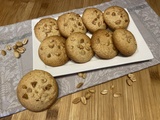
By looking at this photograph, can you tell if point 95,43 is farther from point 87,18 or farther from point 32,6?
point 32,6

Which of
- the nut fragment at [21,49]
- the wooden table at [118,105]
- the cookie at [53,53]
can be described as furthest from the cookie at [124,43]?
the nut fragment at [21,49]

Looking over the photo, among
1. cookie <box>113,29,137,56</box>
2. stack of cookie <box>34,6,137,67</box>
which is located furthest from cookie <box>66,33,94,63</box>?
cookie <box>113,29,137,56</box>

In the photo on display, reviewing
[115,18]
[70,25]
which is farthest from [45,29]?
[115,18]

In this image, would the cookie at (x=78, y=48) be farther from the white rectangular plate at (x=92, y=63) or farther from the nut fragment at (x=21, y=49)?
the nut fragment at (x=21, y=49)

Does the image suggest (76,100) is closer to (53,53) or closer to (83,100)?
(83,100)

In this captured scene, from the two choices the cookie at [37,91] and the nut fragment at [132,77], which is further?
the nut fragment at [132,77]

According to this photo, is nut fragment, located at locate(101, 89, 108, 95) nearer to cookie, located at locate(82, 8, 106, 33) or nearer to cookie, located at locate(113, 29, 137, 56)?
cookie, located at locate(113, 29, 137, 56)

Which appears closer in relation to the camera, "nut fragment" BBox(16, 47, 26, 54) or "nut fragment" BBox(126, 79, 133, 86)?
"nut fragment" BBox(126, 79, 133, 86)
